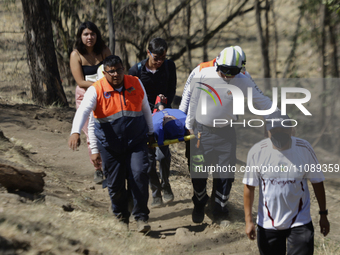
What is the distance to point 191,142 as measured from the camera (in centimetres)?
519

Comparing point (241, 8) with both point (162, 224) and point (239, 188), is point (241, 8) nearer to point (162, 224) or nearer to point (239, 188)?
point (239, 188)

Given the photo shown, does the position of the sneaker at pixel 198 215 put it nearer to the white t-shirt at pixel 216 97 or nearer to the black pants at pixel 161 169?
the black pants at pixel 161 169

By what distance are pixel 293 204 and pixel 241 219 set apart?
228 cm

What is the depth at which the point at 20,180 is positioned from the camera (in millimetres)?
4598

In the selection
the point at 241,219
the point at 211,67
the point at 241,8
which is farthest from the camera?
the point at 241,8

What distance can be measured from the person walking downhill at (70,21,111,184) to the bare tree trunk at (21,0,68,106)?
4.62 meters

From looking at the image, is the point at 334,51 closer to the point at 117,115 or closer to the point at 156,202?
the point at 156,202

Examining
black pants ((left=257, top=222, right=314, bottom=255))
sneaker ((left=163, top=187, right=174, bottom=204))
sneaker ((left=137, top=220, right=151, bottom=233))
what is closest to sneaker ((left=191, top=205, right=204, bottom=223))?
sneaker ((left=163, top=187, right=174, bottom=204))

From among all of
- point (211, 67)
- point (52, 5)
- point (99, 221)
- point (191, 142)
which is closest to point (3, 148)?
point (99, 221)

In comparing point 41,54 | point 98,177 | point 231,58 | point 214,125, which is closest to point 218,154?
point 214,125

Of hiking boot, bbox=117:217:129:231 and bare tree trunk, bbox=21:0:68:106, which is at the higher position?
bare tree trunk, bbox=21:0:68:106

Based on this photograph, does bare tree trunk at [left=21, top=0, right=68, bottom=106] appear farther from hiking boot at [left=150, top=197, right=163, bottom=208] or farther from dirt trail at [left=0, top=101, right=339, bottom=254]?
hiking boot at [left=150, top=197, right=163, bottom=208]

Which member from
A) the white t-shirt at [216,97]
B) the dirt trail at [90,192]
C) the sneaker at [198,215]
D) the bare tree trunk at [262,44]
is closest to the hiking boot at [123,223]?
the dirt trail at [90,192]

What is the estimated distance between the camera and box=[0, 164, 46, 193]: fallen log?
4.49 metres
